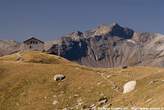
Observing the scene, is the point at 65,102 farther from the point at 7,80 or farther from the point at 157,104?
the point at 157,104

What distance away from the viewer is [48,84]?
13562cm

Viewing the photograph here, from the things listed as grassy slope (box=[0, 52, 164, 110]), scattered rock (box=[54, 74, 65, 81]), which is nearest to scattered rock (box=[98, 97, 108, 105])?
grassy slope (box=[0, 52, 164, 110])

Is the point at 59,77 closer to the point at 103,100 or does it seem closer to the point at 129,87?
the point at 103,100

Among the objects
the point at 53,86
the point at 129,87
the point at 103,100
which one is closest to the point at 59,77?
the point at 53,86

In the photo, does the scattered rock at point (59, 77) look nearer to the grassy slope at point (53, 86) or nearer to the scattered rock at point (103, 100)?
the grassy slope at point (53, 86)

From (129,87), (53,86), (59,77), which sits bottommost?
(129,87)

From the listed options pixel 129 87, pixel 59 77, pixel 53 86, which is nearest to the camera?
pixel 129 87

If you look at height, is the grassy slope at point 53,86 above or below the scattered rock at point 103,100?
above

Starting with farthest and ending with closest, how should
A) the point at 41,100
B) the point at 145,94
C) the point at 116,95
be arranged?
the point at 41,100 → the point at 116,95 → the point at 145,94

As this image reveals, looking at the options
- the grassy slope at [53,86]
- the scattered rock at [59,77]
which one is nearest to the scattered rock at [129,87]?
the grassy slope at [53,86]

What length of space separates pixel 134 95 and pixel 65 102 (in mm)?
29915

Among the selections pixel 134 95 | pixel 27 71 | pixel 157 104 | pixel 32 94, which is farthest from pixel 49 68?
pixel 157 104

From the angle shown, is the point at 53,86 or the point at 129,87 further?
the point at 53,86

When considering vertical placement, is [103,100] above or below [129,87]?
below
